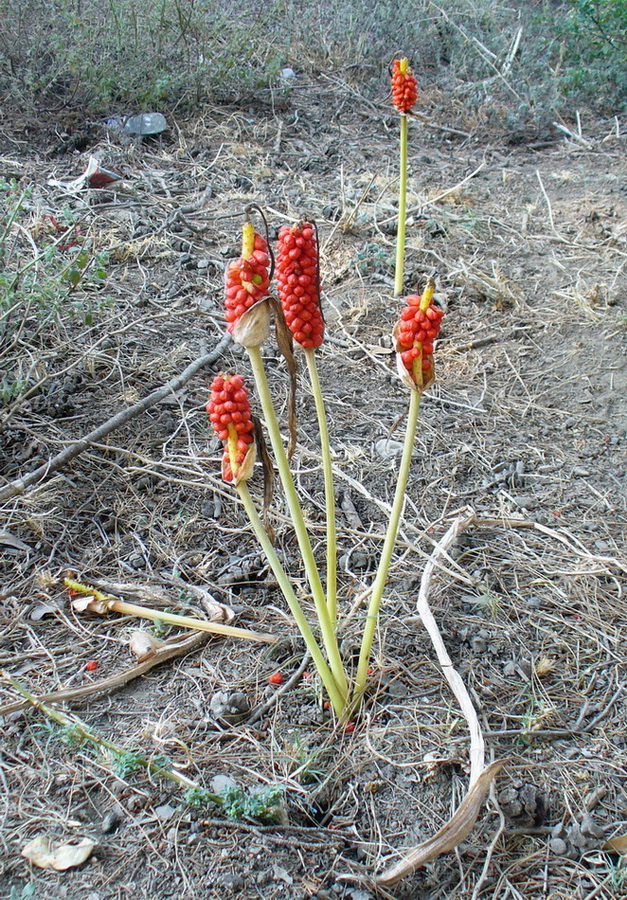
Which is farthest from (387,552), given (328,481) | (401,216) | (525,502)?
(401,216)

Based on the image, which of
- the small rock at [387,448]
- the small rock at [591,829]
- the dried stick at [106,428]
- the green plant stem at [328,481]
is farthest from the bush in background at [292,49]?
the small rock at [591,829]

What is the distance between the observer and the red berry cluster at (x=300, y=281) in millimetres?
1477

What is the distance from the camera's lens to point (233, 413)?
144 centimetres

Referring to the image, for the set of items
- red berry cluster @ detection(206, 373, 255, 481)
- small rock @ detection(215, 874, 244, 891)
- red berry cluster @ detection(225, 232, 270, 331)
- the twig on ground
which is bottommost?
the twig on ground

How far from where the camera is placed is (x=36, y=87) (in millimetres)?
4855

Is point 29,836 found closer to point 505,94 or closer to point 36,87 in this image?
point 36,87

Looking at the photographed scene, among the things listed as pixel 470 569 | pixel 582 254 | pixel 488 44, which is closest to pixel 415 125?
pixel 488 44

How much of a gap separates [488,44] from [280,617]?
5781mm

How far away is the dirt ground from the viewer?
163cm

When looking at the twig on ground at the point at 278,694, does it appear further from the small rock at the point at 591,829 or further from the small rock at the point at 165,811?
the small rock at the point at 591,829

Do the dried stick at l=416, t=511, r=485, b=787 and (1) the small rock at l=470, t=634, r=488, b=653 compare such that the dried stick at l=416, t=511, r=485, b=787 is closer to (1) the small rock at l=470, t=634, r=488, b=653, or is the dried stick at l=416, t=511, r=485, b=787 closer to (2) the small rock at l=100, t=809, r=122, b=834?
(1) the small rock at l=470, t=634, r=488, b=653

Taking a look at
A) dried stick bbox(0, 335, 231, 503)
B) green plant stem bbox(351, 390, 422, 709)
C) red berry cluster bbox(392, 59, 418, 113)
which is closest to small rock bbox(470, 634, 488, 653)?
green plant stem bbox(351, 390, 422, 709)

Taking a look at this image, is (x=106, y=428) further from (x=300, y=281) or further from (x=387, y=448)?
(x=300, y=281)

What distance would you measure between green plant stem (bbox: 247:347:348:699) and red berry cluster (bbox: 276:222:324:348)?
4.6 inches
